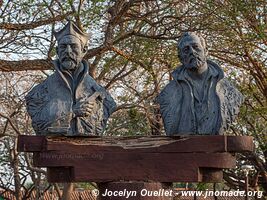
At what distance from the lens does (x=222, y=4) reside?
362 inches

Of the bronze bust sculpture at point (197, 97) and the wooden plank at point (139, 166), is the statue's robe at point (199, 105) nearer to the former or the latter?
the bronze bust sculpture at point (197, 97)

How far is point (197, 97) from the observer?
4926 millimetres

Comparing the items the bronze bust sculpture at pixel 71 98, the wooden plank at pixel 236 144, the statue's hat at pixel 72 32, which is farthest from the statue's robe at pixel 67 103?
the wooden plank at pixel 236 144

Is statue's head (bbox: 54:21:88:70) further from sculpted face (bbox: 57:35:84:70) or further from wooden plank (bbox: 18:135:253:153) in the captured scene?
wooden plank (bbox: 18:135:253:153)

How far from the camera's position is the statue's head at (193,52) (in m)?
4.93

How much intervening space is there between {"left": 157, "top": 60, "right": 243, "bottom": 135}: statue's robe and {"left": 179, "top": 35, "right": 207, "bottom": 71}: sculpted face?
10 cm

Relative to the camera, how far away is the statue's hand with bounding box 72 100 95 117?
16.1 ft

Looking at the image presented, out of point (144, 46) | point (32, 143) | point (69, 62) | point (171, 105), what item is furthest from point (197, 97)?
point (144, 46)

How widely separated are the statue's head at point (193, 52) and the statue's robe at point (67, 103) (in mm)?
789

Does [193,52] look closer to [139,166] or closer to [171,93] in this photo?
[171,93]

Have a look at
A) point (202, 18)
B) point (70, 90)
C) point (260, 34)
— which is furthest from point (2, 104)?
point (70, 90)

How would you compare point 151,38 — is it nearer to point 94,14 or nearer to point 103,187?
A: point 94,14

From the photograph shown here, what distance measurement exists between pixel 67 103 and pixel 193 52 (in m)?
1.18

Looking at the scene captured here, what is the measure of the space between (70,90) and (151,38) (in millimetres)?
4495
